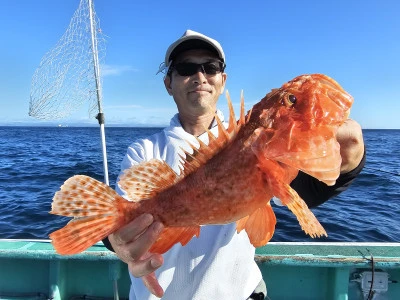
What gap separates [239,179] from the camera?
222 centimetres

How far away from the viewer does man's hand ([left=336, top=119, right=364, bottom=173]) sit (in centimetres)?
266

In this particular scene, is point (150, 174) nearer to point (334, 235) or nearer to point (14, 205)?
point (334, 235)

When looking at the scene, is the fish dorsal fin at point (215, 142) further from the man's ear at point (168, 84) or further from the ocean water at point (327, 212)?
the ocean water at point (327, 212)

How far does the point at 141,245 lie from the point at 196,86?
1.96 meters

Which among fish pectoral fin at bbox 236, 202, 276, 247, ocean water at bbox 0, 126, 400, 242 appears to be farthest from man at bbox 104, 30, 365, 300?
ocean water at bbox 0, 126, 400, 242

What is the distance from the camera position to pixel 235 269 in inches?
136

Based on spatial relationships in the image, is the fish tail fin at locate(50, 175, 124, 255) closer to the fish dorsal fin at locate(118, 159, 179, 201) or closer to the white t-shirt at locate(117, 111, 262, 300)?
the fish dorsal fin at locate(118, 159, 179, 201)

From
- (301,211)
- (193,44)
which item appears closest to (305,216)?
(301,211)

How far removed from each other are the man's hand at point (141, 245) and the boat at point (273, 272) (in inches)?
96.6

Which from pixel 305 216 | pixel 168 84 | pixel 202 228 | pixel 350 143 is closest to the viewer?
pixel 305 216

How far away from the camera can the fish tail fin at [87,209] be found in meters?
2.35

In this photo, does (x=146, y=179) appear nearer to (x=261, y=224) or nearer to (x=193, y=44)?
(x=261, y=224)

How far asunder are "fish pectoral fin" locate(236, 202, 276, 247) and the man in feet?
2.15

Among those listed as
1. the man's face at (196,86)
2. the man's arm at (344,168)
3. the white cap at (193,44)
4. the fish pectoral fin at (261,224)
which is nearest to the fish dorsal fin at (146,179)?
the fish pectoral fin at (261,224)
